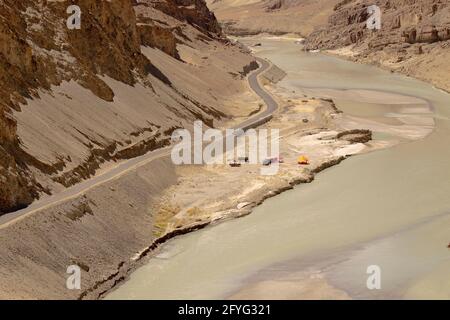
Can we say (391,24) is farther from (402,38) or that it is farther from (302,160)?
(302,160)

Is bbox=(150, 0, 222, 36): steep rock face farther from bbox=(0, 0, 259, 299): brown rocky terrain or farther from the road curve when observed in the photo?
the road curve

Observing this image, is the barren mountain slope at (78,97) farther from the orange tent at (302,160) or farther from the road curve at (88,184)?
the orange tent at (302,160)

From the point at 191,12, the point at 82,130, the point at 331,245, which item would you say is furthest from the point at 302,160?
the point at 191,12

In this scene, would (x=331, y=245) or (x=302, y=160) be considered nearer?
(x=331, y=245)

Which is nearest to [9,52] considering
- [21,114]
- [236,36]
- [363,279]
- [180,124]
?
[21,114]

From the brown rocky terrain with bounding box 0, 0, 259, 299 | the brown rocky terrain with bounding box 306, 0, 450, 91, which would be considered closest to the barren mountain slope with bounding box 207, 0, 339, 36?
the brown rocky terrain with bounding box 306, 0, 450, 91
